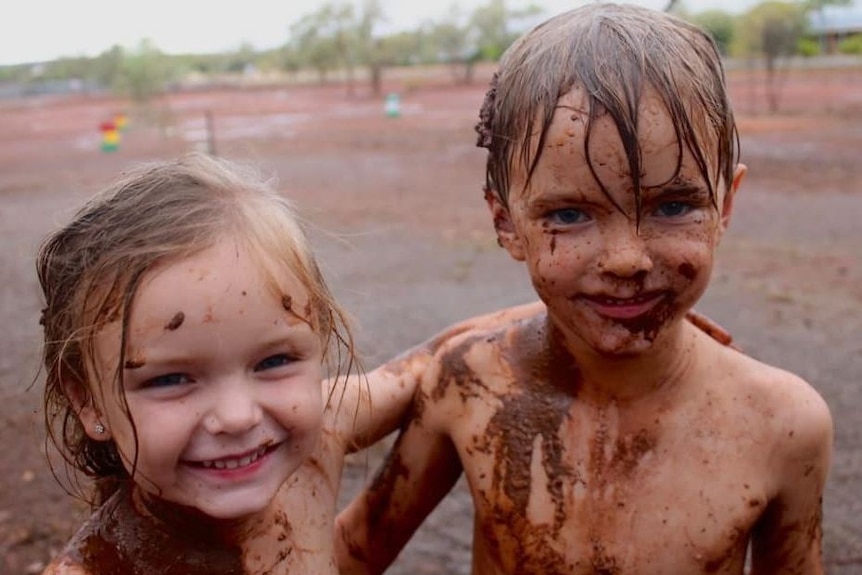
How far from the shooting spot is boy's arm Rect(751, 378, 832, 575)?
5.62 ft

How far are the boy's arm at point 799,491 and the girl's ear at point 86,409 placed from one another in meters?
1.13

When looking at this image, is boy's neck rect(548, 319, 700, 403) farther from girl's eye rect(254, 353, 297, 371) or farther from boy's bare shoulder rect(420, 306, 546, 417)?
girl's eye rect(254, 353, 297, 371)

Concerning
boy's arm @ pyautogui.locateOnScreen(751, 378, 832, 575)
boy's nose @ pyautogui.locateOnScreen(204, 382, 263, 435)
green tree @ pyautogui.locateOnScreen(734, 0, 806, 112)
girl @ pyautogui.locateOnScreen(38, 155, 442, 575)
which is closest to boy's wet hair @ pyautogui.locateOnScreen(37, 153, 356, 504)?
girl @ pyautogui.locateOnScreen(38, 155, 442, 575)

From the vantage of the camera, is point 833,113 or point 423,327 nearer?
point 423,327

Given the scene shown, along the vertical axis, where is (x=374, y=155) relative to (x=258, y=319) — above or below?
below

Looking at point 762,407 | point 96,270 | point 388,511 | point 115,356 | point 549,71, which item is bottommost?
point 388,511

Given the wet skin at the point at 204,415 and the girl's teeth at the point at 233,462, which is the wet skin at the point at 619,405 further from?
the girl's teeth at the point at 233,462

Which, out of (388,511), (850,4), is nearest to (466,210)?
(388,511)

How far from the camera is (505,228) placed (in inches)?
70.2

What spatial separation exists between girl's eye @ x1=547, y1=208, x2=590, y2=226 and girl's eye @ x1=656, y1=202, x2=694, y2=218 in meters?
0.12

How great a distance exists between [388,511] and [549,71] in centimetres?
98

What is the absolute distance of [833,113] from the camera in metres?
20.5

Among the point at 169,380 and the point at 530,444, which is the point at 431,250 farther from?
the point at 169,380

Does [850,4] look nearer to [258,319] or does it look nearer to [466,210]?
[466,210]
